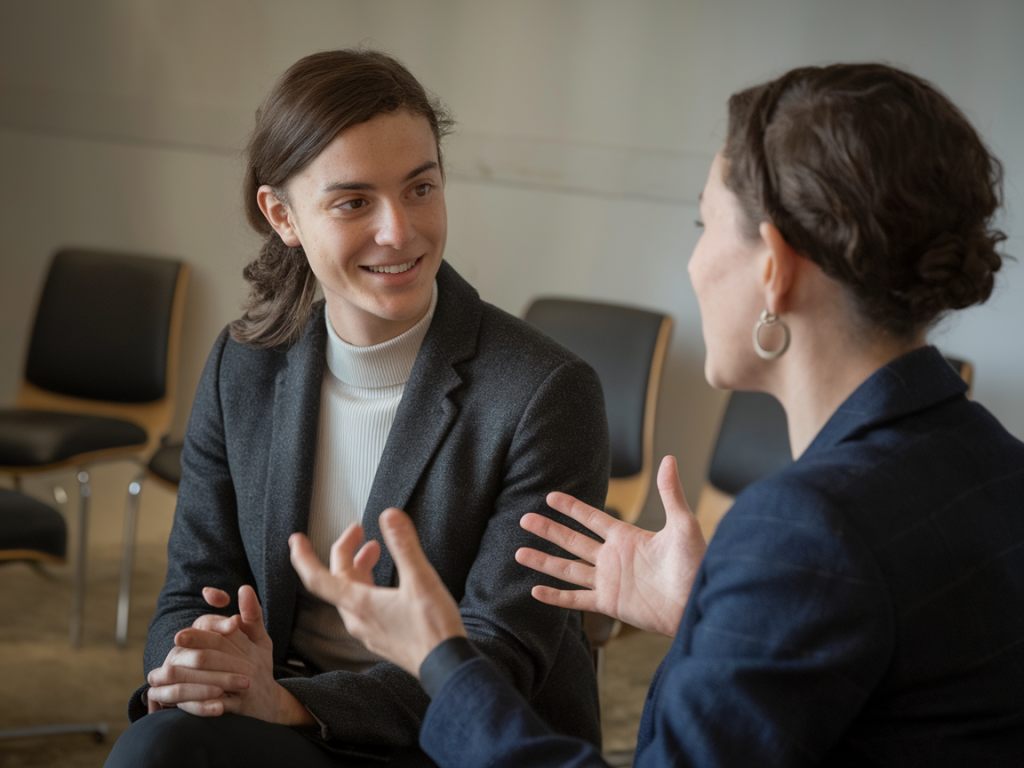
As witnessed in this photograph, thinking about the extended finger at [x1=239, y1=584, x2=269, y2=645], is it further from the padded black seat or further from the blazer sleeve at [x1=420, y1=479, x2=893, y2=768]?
the padded black seat

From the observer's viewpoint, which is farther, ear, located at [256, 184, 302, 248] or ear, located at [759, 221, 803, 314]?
ear, located at [256, 184, 302, 248]

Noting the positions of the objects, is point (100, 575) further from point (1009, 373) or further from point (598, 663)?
point (1009, 373)

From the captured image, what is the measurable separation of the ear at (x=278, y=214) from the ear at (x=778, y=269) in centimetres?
88

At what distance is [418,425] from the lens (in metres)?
1.47

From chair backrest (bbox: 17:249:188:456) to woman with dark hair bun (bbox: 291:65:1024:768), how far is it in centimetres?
259

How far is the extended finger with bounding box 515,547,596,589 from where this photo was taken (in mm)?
1160

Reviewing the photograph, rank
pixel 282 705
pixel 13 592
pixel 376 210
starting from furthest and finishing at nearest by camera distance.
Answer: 1. pixel 13 592
2. pixel 376 210
3. pixel 282 705

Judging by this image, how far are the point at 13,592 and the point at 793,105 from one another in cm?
307

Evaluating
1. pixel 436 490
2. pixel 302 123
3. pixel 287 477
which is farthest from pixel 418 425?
pixel 302 123

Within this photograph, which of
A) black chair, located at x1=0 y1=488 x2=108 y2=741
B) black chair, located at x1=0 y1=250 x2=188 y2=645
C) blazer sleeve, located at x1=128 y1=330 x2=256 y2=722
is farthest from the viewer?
black chair, located at x1=0 y1=250 x2=188 y2=645

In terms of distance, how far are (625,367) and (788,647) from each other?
7.02 ft

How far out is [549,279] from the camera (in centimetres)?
350

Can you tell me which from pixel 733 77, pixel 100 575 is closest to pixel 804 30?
pixel 733 77

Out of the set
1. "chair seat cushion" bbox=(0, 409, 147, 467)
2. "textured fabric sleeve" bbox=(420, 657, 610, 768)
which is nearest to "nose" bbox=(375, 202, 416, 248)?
"textured fabric sleeve" bbox=(420, 657, 610, 768)
